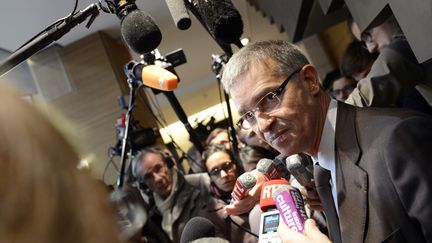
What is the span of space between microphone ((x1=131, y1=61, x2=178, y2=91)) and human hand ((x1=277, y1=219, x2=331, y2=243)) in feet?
1.62

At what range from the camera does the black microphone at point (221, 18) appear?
3.29 feet

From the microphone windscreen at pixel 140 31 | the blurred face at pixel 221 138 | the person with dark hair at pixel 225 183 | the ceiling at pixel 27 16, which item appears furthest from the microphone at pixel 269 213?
the ceiling at pixel 27 16

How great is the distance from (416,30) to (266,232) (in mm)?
675

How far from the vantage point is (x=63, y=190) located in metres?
0.40

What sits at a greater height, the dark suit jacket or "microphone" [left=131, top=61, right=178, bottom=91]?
"microphone" [left=131, top=61, right=178, bottom=91]

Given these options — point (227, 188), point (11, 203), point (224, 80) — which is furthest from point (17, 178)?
point (227, 188)

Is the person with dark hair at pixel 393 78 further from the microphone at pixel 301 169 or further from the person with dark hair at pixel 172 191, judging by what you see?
the person with dark hair at pixel 172 191

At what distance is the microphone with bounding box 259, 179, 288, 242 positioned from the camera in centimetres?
98

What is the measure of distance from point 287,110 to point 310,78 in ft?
0.42

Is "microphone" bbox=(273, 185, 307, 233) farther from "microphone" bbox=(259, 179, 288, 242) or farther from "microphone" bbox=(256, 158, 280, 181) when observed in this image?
"microphone" bbox=(256, 158, 280, 181)

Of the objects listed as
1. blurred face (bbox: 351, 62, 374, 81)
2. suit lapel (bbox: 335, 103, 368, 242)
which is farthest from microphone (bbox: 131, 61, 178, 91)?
blurred face (bbox: 351, 62, 374, 81)

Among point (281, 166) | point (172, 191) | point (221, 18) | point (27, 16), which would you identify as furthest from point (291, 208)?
point (27, 16)

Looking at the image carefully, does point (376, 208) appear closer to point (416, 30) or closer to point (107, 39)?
point (416, 30)

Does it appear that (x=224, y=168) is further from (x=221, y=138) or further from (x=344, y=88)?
(x=344, y=88)
